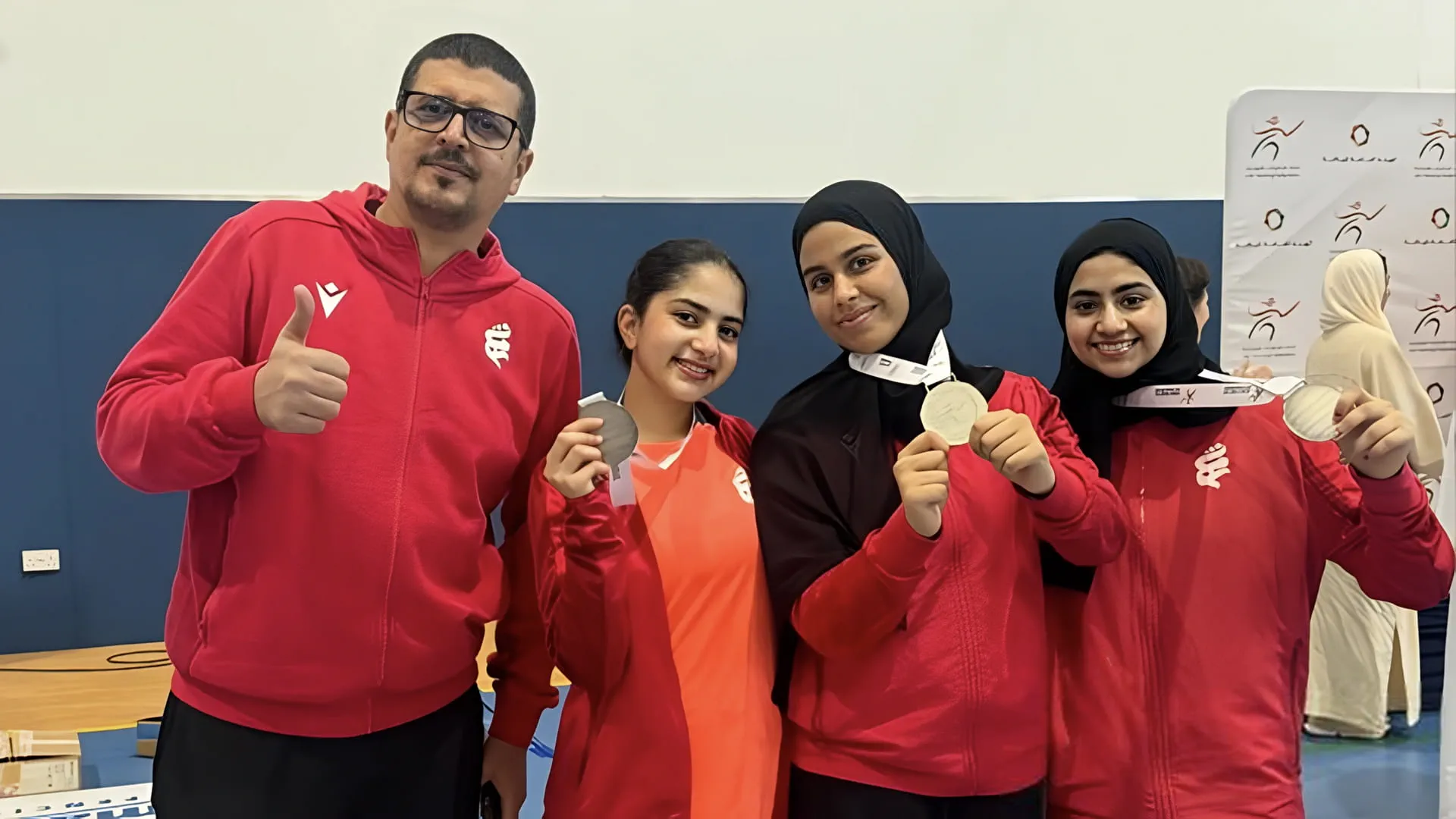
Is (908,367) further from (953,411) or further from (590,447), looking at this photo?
(590,447)

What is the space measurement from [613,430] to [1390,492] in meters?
1.54

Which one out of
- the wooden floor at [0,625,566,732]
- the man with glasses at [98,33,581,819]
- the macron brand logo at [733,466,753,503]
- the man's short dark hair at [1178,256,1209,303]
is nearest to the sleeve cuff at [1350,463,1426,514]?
the macron brand logo at [733,466,753,503]

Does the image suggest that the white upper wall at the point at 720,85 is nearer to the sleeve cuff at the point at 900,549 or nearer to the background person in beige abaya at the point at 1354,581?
the background person in beige abaya at the point at 1354,581

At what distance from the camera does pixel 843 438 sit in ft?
6.88

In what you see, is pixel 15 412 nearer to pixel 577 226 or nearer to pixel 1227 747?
pixel 577 226

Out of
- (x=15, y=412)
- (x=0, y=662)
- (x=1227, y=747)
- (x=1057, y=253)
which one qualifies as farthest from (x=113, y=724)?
(x=1057, y=253)

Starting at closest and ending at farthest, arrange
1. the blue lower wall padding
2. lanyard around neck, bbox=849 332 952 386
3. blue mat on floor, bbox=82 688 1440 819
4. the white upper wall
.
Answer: lanyard around neck, bbox=849 332 952 386, blue mat on floor, bbox=82 688 1440 819, the blue lower wall padding, the white upper wall

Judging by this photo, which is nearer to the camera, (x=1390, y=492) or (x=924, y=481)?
(x=924, y=481)

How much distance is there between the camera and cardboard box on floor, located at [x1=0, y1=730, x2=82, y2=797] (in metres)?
3.95

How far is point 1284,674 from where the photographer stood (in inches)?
83.3

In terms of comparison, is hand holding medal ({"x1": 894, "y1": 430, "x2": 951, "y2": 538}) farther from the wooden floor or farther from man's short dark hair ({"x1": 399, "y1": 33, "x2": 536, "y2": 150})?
the wooden floor

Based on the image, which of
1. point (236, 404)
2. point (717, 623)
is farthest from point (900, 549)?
point (236, 404)

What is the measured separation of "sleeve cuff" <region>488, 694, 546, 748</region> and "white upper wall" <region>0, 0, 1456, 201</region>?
167 inches

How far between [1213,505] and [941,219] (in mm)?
4462
